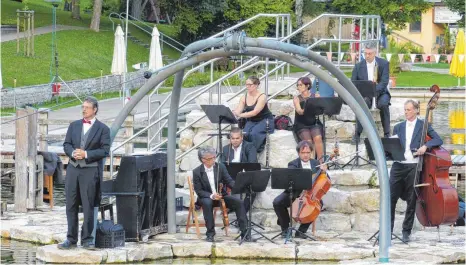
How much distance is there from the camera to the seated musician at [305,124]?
60.1 feet

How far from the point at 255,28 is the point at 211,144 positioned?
39.7m

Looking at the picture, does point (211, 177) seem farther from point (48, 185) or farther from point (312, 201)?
point (48, 185)

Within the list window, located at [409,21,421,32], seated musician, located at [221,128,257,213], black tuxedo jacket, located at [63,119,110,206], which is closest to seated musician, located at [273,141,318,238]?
seated musician, located at [221,128,257,213]

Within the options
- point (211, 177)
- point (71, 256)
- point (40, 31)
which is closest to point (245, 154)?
point (211, 177)

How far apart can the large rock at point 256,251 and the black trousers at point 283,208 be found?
0.59m

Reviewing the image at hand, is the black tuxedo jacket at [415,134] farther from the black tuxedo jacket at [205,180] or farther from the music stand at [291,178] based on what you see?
the black tuxedo jacket at [205,180]

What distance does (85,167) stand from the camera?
15.5 metres

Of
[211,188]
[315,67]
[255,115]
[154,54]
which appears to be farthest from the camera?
[154,54]

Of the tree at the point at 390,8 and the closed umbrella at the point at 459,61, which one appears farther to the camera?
the tree at the point at 390,8

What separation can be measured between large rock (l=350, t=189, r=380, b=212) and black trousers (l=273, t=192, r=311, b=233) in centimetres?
105

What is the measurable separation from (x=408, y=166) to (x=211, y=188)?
250cm

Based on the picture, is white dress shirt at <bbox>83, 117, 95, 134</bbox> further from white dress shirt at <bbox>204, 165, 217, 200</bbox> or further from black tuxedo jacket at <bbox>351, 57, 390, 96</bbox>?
black tuxedo jacket at <bbox>351, 57, 390, 96</bbox>

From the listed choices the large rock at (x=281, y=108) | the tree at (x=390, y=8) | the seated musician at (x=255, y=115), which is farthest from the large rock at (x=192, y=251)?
the tree at (x=390, y=8)

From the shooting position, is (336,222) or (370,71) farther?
(370,71)
